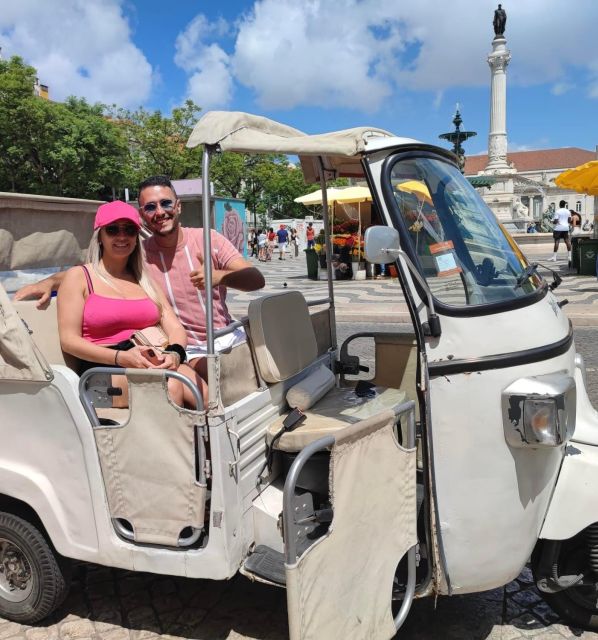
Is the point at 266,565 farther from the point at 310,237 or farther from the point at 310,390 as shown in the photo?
the point at 310,237

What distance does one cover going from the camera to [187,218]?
11.7 meters

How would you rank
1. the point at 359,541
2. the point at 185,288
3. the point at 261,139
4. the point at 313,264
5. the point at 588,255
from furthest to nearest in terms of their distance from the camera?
the point at 313,264, the point at 588,255, the point at 185,288, the point at 261,139, the point at 359,541

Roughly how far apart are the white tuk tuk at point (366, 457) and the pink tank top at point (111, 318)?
372 millimetres

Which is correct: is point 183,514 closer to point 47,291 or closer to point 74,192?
point 47,291

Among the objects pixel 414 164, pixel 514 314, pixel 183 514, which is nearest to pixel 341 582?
pixel 183 514

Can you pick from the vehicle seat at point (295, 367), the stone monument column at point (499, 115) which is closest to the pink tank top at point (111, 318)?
the vehicle seat at point (295, 367)

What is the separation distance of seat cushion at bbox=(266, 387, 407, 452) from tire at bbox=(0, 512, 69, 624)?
1.18m

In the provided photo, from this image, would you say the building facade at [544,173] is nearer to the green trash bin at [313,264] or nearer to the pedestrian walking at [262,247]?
the pedestrian walking at [262,247]

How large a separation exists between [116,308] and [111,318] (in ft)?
0.20

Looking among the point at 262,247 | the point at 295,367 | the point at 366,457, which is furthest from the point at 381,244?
the point at 262,247

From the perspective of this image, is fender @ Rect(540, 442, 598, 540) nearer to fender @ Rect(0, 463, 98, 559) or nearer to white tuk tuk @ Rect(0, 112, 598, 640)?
white tuk tuk @ Rect(0, 112, 598, 640)

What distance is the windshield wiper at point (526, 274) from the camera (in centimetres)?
255

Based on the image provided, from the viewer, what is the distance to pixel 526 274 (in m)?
2.64

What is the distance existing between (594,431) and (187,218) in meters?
10.0
